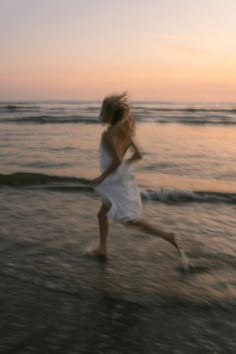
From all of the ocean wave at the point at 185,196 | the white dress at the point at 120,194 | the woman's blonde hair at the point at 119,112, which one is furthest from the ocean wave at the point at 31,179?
the woman's blonde hair at the point at 119,112

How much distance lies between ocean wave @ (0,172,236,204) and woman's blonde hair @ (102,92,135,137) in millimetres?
3310

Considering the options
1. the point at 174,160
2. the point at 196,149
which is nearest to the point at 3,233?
the point at 174,160

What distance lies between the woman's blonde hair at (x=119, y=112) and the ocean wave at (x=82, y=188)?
3.31 meters

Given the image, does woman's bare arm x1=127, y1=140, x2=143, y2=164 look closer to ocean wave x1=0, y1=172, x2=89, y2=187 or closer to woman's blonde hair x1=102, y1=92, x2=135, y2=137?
woman's blonde hair x1=102, y1=92, x2=135, y2=137

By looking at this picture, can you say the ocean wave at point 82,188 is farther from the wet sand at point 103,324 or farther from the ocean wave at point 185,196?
the wet sand at point 103,324

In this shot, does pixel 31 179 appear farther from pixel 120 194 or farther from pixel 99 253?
pixel 120 194

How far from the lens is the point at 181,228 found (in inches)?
257

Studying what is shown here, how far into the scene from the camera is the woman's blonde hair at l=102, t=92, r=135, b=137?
4.67m

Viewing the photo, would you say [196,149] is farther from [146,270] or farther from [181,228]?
[146,270]

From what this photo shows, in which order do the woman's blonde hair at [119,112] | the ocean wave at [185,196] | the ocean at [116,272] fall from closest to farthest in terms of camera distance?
1. the ocean at [116,272]
2. the woman's blonde hair at [119,112]
3. the ocean wave at [185,196]

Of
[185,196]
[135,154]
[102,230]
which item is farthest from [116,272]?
[185,196]

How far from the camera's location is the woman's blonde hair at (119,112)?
467cm

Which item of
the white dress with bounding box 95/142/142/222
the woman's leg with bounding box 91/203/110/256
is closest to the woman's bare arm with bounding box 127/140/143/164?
the white dress with bounding box 95/142/142/222

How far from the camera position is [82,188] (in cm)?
904
